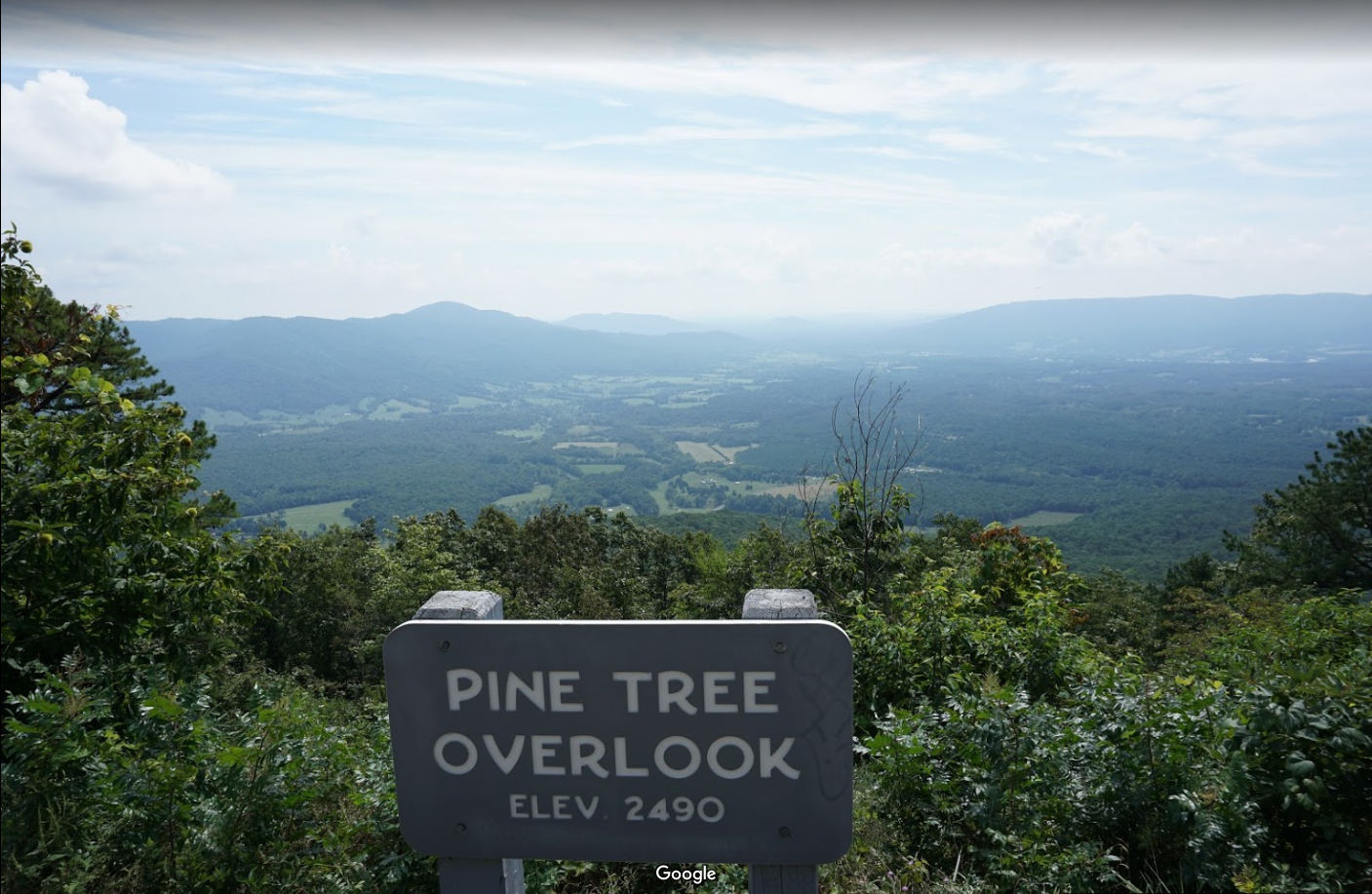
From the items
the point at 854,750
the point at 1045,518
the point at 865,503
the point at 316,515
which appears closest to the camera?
the point at 854,750

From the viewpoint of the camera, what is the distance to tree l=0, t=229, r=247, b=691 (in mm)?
3303

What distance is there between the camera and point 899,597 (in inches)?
213

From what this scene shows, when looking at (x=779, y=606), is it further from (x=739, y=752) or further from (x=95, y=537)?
(x=95, y=537)

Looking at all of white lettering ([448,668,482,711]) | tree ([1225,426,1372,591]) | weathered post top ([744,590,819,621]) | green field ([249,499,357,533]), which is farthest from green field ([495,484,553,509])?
weathered post top ([744,590,819,621])

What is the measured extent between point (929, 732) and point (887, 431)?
→ 3662mm

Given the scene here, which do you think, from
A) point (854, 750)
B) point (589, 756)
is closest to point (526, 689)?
point (589, 756)

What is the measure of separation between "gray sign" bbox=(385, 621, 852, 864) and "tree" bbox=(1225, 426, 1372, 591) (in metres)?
22.9

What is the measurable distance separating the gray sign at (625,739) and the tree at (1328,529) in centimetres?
2290

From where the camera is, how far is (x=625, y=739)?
5.02 feet

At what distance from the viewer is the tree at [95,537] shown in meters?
3.30

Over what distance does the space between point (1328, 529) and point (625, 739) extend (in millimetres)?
25475

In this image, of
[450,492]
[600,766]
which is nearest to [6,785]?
[600,766]

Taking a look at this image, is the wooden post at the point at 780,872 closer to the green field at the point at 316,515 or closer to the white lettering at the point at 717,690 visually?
the white lettering at the point at 717,690

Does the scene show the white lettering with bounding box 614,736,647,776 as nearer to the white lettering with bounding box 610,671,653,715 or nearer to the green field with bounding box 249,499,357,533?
the white lettering with bounding box 610,671,653,715
